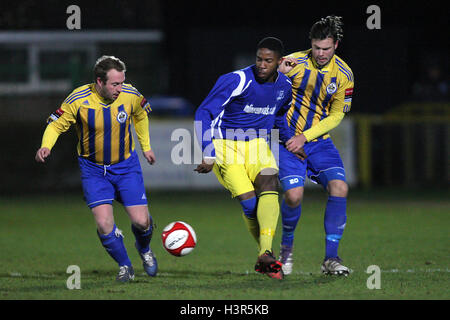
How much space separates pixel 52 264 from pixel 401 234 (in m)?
4.73

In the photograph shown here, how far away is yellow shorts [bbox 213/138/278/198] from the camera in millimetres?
7699

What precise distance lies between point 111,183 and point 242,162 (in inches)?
49.8

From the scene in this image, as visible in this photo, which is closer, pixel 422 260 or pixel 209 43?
pixel 422 260

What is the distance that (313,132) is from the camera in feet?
26.3

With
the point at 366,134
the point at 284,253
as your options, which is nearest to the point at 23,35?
the point at 366,134

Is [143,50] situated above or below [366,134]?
above

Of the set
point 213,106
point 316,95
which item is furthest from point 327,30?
point 213,106

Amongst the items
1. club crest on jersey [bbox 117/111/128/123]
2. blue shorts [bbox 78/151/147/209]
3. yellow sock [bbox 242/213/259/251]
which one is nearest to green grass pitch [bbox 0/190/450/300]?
yellow sock [bbox 242/213/259/251]

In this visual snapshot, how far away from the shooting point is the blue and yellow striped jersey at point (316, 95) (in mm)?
8062

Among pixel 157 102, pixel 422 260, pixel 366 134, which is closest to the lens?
pixel 422 260

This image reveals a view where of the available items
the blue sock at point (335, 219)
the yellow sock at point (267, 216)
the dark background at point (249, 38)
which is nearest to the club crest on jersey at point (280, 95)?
the yellow sock at point (267, 216)

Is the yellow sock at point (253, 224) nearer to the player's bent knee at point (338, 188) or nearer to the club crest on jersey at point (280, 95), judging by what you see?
the player's bent knee at point (338, 188)
